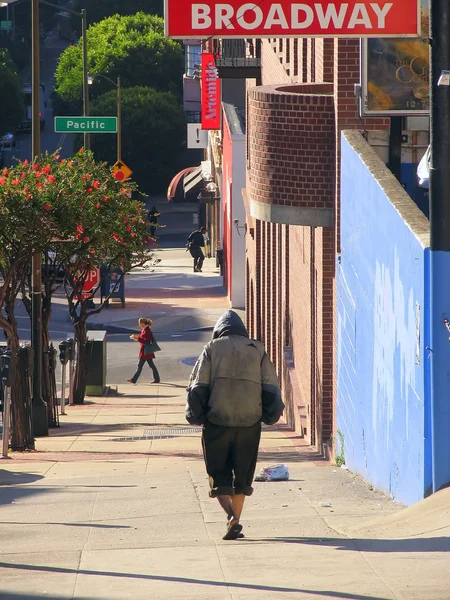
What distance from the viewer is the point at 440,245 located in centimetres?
759

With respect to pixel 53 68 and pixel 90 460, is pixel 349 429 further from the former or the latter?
pixel 53 68

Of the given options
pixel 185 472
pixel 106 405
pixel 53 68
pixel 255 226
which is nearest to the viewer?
pixel 185 472

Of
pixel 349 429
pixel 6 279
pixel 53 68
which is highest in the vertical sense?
pixel 53 68

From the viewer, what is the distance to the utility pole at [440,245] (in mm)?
7516

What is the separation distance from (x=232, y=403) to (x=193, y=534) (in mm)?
922

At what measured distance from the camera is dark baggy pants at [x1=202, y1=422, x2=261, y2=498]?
782cm

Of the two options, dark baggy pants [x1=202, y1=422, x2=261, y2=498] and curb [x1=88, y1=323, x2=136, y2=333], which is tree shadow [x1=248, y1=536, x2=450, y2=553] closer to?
dark baggy pants [x1=202, y1=422, x2=261, y2=498]

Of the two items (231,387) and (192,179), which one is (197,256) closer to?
(192,179)

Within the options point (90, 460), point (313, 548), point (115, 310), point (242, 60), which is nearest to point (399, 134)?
point (90, 460)

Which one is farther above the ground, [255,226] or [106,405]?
[255,226]

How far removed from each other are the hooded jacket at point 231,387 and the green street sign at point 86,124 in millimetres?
15476

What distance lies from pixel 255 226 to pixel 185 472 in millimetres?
15217

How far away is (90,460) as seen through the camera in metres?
13.0

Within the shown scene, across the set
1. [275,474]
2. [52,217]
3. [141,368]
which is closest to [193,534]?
[275,474]
